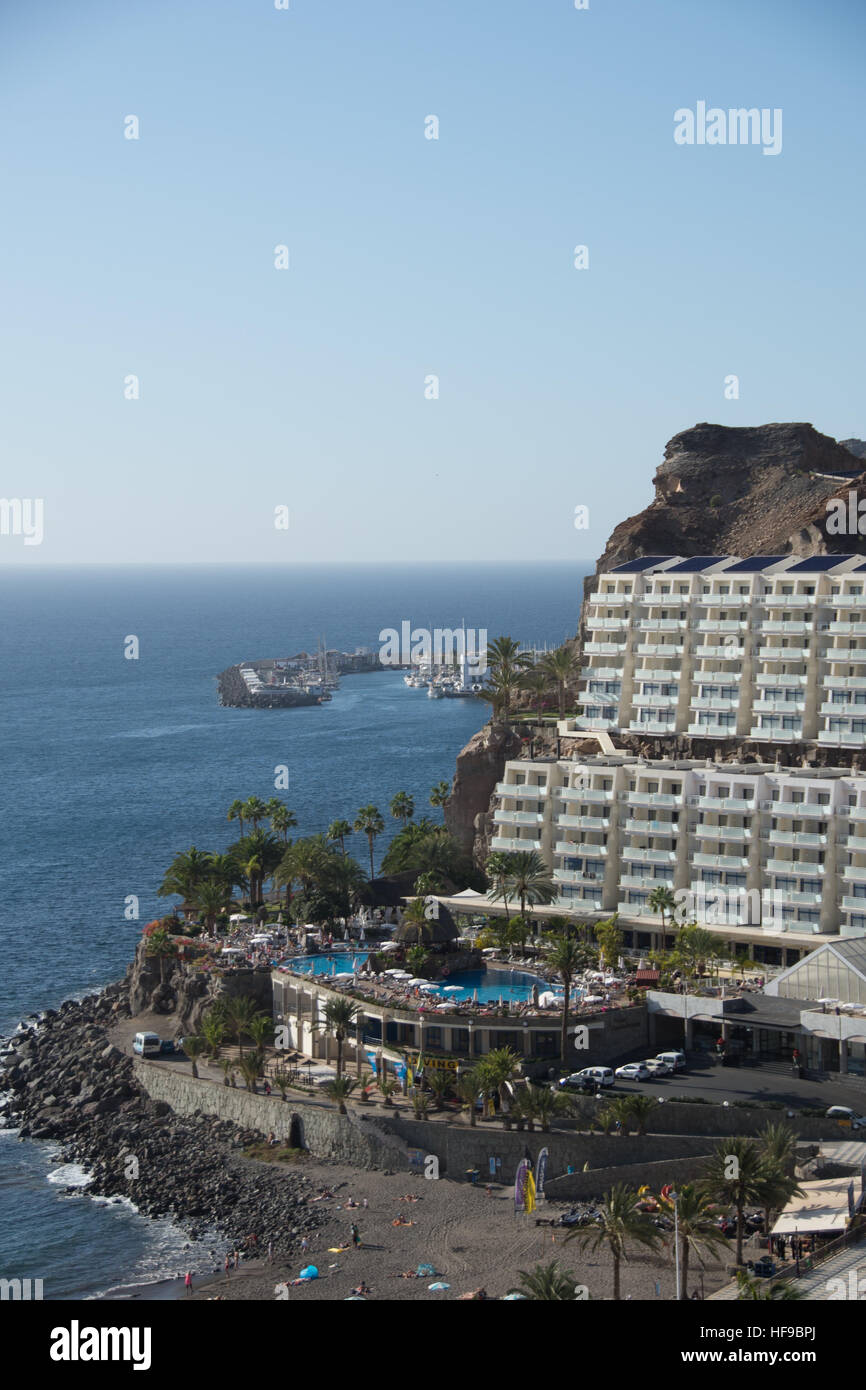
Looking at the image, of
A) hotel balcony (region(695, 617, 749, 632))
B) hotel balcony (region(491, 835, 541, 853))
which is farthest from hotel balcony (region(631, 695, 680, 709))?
hotel balcony (region(491, 835, 541, 853))

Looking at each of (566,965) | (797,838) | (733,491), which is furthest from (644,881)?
(733,491)

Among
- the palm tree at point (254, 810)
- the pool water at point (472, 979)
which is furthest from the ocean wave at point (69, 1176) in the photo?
the palm tree at point (254, 810)

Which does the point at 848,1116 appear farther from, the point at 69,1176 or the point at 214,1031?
the point at 69,1176

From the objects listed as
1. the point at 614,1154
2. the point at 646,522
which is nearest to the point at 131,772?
the point at 646,522

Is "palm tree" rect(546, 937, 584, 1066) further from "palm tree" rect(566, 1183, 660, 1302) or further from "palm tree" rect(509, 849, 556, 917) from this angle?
"palm tree" rect(566, 1183, 660, 1302)

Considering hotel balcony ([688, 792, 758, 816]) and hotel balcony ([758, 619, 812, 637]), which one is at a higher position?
hotel balcony ([758, 619, 812, 637])

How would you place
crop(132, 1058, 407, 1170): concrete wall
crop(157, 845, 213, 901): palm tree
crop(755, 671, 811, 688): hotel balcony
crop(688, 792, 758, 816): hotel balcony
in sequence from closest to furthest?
crop(132, 1058, 407, 1170): concrete wall, crop(688, 792, 758, 816): hotel balcony, crop(755, 671, 811, 688): hotel balcony, crop(157, 845, 213, 901): palm tree
